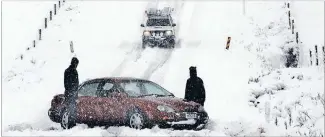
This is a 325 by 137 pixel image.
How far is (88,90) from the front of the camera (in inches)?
481

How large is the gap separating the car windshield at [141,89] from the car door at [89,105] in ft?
2.37

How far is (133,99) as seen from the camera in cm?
1128

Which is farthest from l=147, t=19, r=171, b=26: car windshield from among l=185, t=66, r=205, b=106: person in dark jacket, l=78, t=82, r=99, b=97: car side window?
→ l=78, t=82, r=99, b=97: car side window

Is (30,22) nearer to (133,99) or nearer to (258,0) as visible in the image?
(258,0)

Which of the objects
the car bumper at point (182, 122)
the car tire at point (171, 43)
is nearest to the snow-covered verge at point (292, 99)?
the car bumper at point (182, 122)

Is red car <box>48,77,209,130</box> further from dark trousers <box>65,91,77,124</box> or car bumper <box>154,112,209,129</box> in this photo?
dark trousers <box>65,91,77,124</box>

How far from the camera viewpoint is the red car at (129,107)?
11.0 metres

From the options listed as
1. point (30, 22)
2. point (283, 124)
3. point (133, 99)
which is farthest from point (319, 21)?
point (133, 99)

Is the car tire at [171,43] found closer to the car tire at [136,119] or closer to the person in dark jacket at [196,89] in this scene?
the person in dark jacket at [196,89]

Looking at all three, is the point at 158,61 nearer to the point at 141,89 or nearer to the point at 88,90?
the point at 88,90

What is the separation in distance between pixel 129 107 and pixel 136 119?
0.31 metres

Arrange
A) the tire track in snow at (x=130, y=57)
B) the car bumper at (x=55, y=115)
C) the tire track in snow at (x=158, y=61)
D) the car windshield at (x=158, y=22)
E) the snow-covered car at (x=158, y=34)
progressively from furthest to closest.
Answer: the car windshield at (x=158, y=22) → the snow-covered car at (x=158, y=34) → the tire track in snow at (x=130, y=57) → the tire track in snow at (x=158, y=61) → the car bumper at (x=55, y=115)

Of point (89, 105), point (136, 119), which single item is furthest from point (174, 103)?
point (89, 105)

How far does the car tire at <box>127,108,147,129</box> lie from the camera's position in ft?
36.2
